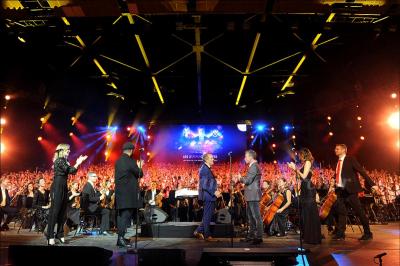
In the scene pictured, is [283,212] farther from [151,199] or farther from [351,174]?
[151,199]

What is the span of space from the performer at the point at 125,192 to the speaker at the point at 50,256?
244cm

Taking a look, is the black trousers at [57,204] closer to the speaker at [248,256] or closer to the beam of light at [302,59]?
the speaker at [248,256]

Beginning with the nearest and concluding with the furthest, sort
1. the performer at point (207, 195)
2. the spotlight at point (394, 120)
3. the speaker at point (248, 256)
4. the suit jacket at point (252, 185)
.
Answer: the speaker at point (248, 256) < the suit jacket at point (252, 185) < the performer at point (207, 195) < the spotlight at point (394, 120)

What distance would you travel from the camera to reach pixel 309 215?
259 inches

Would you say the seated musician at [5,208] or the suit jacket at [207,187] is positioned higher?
the suit jacket at [207,187]

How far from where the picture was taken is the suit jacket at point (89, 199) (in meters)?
8.65

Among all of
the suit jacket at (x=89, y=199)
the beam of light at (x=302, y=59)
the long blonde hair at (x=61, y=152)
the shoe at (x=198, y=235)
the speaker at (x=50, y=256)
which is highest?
the beam of light at (x=302, y=59)

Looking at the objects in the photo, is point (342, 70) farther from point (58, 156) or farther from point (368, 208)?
point (58, 156)

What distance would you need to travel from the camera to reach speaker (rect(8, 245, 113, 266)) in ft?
11.1

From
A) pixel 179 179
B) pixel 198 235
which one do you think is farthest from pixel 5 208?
pixel 198 235

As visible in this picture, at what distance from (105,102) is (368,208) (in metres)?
15.3

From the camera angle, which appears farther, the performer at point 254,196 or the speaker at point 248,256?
the performer at point 254,196

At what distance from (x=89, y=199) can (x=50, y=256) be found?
17.9 feet

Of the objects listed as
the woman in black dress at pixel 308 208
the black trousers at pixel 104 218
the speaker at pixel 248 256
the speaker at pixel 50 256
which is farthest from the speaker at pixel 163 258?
the black trousers at pixel 104 218
